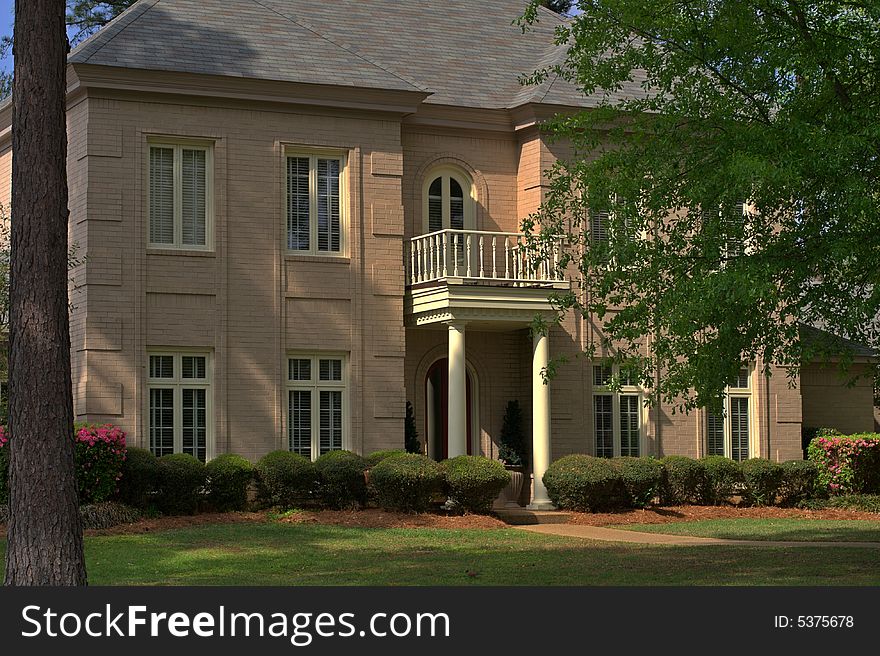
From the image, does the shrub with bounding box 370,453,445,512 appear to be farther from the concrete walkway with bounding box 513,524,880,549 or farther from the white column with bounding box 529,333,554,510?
the white column with bounding box 529,333,554,510

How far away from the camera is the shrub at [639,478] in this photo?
22781 millimetres

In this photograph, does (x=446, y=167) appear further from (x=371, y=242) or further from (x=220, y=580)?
(x=220, y=580)

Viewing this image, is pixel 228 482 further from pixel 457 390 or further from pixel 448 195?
pixel 448 195

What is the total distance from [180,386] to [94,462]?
2.68m

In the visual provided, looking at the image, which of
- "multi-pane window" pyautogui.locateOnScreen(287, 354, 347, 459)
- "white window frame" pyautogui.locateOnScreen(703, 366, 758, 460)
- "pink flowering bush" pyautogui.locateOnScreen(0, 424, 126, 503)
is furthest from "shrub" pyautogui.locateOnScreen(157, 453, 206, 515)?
"white window frame" pyautogui.locateOnScreen(703, 366, 758, 460)

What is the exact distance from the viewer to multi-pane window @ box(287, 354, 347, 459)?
23.3m

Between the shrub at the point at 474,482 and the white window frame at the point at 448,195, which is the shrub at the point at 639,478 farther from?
the white window frame at the point at 448,195

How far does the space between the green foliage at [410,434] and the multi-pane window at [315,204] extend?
3.20m

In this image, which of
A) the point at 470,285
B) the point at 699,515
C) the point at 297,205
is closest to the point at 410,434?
the point at 470,285

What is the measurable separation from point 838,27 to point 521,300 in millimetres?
9462

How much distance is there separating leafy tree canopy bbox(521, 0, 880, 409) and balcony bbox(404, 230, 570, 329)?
6.13 metres

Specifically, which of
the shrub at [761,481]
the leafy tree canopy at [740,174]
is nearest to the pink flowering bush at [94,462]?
the leafy tree canopy at [740,174]

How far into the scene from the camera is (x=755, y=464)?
24547 millimetres

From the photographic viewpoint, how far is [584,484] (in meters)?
22.4
